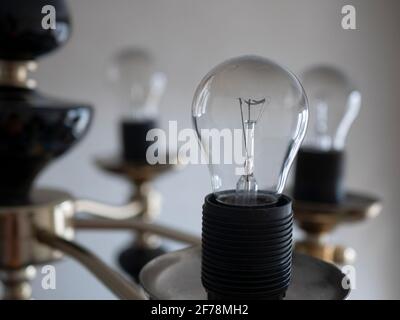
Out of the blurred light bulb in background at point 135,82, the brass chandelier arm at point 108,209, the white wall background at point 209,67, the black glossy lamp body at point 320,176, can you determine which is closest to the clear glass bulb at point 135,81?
the blurred light bulb in background at point 135,82

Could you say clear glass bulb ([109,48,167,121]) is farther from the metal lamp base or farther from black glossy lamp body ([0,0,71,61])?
black glossy lamp body ([0,0,71,61])

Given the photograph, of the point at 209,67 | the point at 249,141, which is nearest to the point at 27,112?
the point at 249,141

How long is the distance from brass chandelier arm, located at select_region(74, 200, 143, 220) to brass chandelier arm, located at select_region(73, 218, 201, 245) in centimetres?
3

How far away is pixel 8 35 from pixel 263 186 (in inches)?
9.1

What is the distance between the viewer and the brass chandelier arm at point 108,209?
559 millimetres

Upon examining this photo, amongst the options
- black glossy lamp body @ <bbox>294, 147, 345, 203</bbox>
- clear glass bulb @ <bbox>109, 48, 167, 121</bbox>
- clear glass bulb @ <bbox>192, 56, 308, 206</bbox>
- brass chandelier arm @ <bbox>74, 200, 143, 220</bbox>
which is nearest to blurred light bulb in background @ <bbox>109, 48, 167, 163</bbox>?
clear glass bulb @ <bbox>109, 48, 167, 121</bbox>

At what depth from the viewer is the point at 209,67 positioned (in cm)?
141

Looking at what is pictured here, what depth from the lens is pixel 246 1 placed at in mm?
1389

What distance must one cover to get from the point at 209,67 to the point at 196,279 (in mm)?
1124

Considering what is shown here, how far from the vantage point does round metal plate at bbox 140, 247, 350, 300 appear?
296 millimetres

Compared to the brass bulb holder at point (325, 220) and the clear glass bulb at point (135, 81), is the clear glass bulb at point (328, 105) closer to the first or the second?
the brass bulb holder at point (325, 220)

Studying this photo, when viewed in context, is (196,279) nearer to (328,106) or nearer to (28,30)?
(28,30)

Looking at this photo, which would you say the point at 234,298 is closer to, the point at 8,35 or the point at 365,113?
the point at 8,35
